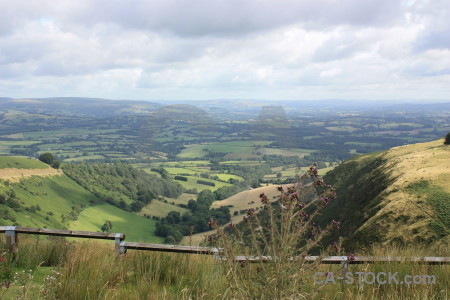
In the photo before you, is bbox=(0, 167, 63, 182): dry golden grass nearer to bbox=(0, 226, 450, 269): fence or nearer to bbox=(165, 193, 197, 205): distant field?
bbox=(165, 193, 197, 205): distant field

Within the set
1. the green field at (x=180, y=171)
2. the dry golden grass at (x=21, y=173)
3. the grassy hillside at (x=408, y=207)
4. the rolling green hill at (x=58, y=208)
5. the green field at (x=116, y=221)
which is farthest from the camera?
the green field at (x=180, y=171)

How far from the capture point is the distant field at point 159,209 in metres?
114

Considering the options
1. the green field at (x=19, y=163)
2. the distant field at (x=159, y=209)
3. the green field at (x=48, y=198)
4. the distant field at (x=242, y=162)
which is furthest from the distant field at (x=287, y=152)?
the green field at (x=19, y=163)

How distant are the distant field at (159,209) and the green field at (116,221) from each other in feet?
18.2

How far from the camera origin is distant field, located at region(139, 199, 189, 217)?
375ft

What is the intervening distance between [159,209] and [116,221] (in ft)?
64.1

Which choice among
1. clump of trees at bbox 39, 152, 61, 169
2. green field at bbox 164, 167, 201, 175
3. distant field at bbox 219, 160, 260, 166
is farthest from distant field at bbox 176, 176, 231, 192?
clump of trees at bbox 39, 152, 61, 169

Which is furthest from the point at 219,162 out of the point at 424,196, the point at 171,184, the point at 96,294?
the point at 96,294

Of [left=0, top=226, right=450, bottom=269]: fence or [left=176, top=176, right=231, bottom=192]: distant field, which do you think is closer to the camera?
[left=0, top=226, right=450, bottom=269]: fence

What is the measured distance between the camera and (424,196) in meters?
16.3

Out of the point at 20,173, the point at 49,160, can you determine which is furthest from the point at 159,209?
the point at 49,160

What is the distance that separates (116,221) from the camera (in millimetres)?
101625

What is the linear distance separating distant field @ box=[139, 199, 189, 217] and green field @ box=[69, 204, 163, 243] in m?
5.55

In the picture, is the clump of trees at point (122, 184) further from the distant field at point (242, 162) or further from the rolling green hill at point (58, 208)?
the distant field at point (242, 162)
